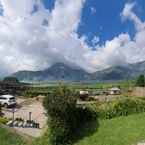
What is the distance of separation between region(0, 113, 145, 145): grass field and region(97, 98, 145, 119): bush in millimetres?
1199

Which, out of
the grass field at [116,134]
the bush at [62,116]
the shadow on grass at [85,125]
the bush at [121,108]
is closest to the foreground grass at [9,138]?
the grass field at [116,134]

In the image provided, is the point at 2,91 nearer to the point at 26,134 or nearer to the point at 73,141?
the point at 26,134

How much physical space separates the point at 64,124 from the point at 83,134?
5.14 feet

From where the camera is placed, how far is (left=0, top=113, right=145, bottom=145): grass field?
21312 millimetres

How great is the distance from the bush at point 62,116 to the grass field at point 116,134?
1172 mm

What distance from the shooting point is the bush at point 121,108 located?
2660cm

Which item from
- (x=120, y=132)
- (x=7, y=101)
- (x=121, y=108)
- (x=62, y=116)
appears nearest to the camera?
(x=120, y=132)

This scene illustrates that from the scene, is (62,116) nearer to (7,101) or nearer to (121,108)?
(121,108)

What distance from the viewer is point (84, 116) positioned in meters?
26.9

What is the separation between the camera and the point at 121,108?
26859 millimetres

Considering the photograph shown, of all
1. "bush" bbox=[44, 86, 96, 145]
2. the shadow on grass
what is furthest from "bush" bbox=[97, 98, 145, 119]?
"bush" bbox=[44, 86, 96, 145]

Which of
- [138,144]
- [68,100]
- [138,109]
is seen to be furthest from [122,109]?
[138,144]

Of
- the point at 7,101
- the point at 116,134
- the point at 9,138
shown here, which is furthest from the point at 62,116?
the point at 7,101

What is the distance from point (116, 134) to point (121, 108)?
15.5 feet
